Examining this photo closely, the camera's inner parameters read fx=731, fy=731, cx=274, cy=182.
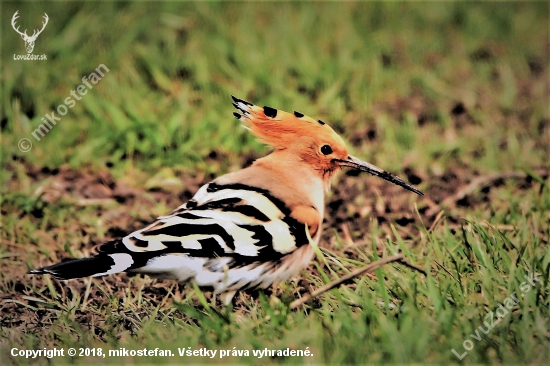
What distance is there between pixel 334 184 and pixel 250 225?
130cm

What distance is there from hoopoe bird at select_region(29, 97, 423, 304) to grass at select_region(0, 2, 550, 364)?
0.14 metres

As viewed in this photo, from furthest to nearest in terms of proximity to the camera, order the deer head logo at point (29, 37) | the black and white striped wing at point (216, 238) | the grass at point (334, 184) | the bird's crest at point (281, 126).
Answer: the deer head logo at point (29, 37), the bird's crest at point (281, 126), the black and white striped wing at point (216, 238), the grass at point (334, 184)

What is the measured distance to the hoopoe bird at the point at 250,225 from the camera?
272 cm

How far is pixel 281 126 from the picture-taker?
3082 millimetres

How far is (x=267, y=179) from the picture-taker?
9.94 feet

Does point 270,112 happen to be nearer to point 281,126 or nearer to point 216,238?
point 281,126

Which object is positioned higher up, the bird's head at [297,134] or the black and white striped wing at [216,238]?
the bird's head at [297,134]

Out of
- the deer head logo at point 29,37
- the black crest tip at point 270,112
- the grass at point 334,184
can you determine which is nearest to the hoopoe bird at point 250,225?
the black crest tip at point 270,112

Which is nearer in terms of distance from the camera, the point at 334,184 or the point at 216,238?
the point at 216,238

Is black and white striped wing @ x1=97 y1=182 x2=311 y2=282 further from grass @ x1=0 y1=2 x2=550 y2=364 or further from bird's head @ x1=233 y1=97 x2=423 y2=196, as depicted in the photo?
bird's head @ x1=233 y1=97 x2=423 y2=196

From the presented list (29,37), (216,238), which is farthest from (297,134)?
(29,37)

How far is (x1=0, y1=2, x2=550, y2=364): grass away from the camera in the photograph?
8.45 feet

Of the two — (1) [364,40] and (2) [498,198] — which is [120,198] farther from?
(1) [364,40]

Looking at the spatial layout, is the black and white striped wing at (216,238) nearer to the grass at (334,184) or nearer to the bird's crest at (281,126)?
the grass at (334,184)
